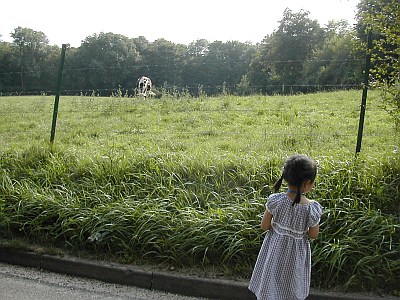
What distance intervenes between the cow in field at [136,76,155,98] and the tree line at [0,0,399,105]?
274mm

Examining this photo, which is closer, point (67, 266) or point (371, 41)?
point (67, 266)

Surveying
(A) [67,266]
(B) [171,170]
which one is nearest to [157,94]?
(B) [171,170]

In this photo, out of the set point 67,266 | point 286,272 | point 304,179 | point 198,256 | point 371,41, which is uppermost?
point 371,41

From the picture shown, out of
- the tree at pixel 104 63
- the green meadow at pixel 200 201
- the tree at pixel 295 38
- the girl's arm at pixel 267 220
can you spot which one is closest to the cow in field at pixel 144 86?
the tree at pixel 104 63

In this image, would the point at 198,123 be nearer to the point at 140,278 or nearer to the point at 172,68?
the point at 172,68

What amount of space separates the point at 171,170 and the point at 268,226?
2.72 metres

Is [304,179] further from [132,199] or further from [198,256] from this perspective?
[132,199]

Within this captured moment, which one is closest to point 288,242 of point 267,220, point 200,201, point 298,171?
point 267,220

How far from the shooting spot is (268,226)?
2.95 meters

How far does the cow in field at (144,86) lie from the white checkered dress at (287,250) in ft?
40.2

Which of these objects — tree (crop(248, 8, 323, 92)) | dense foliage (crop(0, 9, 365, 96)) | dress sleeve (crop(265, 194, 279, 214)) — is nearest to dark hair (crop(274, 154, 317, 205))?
dress sleeve (crop(265, 194, 279, 214))

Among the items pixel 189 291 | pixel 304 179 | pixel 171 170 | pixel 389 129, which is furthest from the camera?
pixel 389 129

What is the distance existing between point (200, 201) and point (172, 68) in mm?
8552

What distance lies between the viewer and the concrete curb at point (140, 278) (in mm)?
3844
